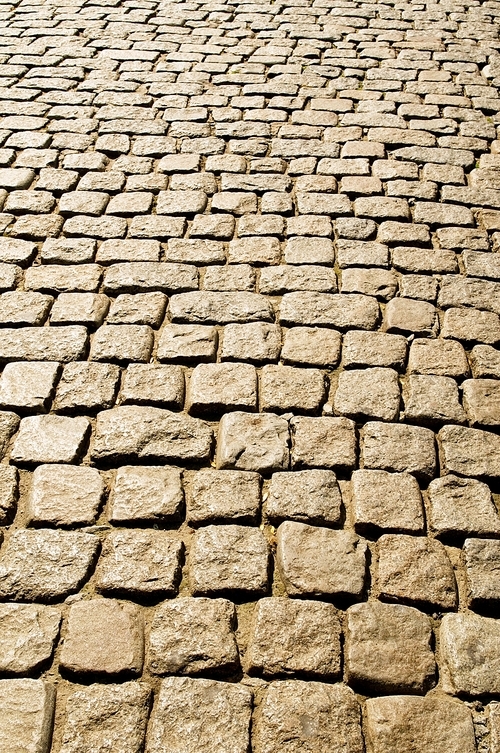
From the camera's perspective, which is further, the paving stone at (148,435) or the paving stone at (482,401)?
the paving stone at (482,401)

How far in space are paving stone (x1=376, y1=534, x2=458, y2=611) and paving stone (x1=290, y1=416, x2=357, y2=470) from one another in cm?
38

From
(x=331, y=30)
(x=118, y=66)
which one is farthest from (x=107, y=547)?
(x=331, y=30)

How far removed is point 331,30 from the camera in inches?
264

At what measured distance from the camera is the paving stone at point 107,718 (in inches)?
79.1

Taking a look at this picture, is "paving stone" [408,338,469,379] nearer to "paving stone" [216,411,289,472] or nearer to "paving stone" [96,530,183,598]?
"paving stone" [216,411,289,472]

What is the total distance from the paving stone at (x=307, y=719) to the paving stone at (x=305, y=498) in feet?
1.99

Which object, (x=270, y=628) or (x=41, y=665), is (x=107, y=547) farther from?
(x=270, y=628)

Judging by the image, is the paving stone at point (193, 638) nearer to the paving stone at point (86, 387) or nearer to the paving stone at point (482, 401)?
the paving stone at point (86, 387)

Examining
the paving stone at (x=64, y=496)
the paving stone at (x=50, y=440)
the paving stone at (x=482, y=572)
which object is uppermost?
the paving stone at (x=50, y=440)

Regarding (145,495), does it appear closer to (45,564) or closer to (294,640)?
(45,564)

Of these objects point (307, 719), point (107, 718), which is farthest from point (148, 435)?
point (307, 719)

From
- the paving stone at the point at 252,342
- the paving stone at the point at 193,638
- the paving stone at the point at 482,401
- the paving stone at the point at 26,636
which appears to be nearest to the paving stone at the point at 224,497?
the paving stone at the point at 193,638

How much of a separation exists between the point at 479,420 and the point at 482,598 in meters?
0.86

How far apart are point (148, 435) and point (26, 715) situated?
1.13 m
